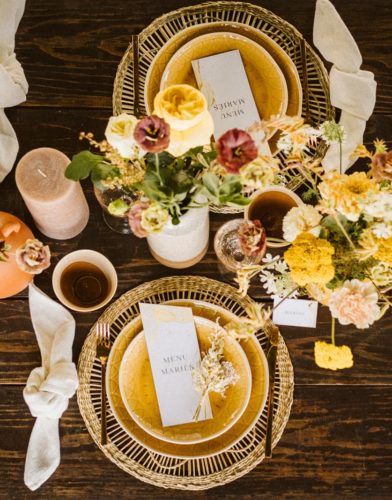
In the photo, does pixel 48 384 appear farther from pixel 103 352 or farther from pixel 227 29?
pixel 227 29

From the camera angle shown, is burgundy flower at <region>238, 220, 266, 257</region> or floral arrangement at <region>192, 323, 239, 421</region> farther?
floral arrangement at <region>192, 323, 239, 421</region>

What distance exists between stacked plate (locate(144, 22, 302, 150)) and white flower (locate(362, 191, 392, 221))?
1.24 feet

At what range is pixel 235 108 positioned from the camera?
1.09m

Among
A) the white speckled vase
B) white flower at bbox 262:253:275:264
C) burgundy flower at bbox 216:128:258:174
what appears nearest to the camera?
burgundy flower at bbox 216:128:258:174

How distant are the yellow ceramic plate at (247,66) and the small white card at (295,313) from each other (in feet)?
1.18

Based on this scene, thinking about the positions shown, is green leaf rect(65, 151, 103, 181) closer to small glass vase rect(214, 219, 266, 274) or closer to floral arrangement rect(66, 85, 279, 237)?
floral arrangement rect(66, 85, 279, 237)

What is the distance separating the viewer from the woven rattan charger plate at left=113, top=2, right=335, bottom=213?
43.6 inches

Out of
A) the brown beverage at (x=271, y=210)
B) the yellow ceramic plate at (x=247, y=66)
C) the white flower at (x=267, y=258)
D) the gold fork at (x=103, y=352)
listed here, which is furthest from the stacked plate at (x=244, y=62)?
the gold fork at (x=103, y=352)

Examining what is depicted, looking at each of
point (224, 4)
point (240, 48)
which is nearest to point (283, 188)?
point (240, 48)

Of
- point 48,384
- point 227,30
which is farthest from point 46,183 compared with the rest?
point 227,30

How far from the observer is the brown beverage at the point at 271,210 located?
1.07 metres

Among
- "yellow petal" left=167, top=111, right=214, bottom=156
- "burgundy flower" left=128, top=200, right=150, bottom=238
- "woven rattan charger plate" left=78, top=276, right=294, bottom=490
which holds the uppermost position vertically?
"yellow petal" left=167, top=111, right=214, bottom=156

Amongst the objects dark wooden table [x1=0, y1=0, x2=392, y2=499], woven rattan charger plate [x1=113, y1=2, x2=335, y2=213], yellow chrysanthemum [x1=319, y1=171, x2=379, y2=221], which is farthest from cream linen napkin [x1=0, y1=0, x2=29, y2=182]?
yellow chrysanthemum [x1=319, y1=171, x2=379, y2=221]

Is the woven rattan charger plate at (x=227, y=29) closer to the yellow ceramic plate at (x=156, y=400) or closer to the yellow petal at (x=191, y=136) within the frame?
the yellow ceramic plate at (x=156, y=400)
